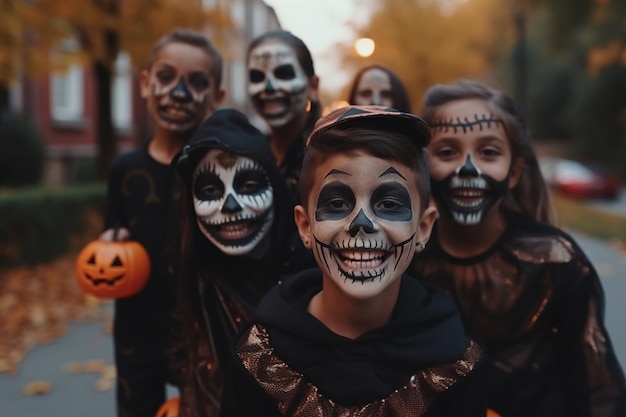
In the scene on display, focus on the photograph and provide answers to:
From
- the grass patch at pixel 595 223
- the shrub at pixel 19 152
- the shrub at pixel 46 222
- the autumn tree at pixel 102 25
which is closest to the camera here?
the shrub at pixel 46 222

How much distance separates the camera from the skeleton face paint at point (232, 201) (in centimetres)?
238

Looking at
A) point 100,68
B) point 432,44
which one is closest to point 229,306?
point 100,68

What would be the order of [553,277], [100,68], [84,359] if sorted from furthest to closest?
[100,68] → [84,359] → [553,277]

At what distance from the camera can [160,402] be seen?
9.91ft

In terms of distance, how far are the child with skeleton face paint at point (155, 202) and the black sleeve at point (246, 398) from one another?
3.54 ft

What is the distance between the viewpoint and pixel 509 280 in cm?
239

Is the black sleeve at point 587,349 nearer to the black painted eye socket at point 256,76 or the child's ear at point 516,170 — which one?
the child's ear at point 516,170

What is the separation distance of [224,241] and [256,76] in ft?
3.45

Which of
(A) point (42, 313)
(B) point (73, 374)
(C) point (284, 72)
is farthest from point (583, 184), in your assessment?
(C) point (284, 72)

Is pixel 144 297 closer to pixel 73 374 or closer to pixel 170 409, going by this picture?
pixel 170 409

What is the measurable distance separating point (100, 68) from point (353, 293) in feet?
33.6

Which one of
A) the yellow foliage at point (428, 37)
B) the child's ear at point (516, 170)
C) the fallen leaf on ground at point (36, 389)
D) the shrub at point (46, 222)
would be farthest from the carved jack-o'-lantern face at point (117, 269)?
the yellow foliage at point (428, 37)

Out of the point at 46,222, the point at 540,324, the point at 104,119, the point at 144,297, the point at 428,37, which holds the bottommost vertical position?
the point at 46,222

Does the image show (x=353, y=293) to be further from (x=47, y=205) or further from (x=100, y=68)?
(x=100, y=68)
